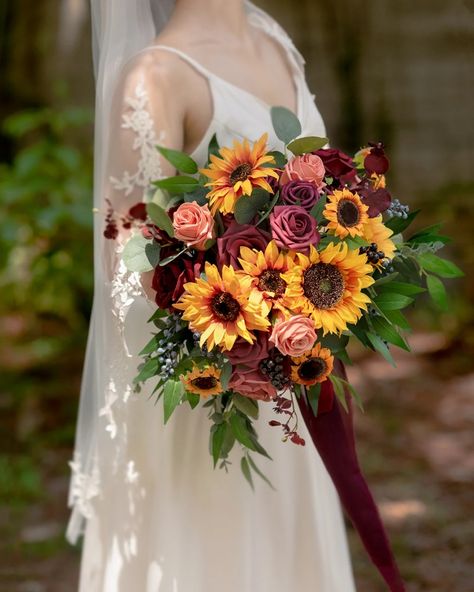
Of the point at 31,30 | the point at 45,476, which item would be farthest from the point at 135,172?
the point at 31,30

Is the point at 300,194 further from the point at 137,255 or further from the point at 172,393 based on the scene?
the point at 172,393

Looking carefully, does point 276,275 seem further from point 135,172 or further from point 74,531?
point 74,531

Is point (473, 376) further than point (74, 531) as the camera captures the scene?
Yes

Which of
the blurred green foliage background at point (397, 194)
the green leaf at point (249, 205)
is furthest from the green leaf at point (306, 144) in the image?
the blurred green foliage background at point (397, 194)

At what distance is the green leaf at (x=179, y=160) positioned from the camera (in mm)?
1588

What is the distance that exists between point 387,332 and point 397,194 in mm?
4618

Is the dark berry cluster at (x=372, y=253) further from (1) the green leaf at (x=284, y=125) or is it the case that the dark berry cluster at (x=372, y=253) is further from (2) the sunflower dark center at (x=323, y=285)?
(1) the green leaf at (x=284, y=125)

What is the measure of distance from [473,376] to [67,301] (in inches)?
91.5

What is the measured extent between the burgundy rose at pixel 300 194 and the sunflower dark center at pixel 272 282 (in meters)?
0.12

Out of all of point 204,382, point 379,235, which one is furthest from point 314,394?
point 379,235

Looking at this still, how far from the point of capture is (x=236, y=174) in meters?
1.51

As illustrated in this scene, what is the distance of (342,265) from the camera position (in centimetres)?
144

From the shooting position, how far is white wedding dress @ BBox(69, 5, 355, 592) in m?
1.76

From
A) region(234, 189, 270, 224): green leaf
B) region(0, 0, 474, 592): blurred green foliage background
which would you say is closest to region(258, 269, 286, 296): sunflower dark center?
region(234, 189, 270, 224): green leaf
